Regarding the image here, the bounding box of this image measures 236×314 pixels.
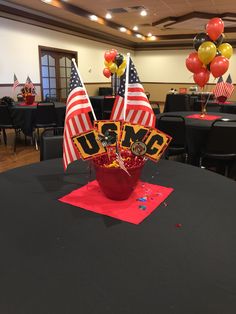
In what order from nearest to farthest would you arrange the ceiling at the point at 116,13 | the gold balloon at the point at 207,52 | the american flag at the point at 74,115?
the american flag at the point at 74,115, the gold balloon at the point at 207,52, the ceiling at the point at 116,13

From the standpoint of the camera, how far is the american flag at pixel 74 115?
139 centimetres

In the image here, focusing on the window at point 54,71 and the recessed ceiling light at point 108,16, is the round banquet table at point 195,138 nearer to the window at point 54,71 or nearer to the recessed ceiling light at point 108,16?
the window at point 54,71

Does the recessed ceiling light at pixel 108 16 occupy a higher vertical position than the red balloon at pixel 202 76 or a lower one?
higher

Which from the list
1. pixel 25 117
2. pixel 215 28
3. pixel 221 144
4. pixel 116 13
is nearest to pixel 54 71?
pixel 116 13

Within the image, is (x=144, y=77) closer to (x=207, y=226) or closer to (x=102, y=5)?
(x=102, y=5)

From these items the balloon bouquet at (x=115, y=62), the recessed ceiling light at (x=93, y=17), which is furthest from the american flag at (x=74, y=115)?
the recessed ceiling light at (x=93, y=17)

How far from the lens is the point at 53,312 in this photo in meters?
0.65

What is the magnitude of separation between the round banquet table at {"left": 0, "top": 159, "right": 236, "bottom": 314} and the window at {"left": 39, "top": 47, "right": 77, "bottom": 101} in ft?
21.6

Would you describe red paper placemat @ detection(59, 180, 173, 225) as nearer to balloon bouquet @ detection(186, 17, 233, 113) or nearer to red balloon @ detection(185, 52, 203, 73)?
balloon bouquet @ detection(186, 17, 233, 113)

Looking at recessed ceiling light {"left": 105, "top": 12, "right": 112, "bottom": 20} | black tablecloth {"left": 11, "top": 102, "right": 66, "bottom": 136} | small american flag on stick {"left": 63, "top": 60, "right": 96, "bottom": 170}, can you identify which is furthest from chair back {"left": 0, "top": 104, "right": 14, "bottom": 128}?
recessed ceiling light {"left": 105, "top": 12, "right": 112, "bottom": 20}

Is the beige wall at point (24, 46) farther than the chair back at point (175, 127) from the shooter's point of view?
Yes

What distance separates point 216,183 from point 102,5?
6.12 metres

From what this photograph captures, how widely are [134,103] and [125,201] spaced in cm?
57

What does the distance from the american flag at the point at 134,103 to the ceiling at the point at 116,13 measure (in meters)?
5.32
